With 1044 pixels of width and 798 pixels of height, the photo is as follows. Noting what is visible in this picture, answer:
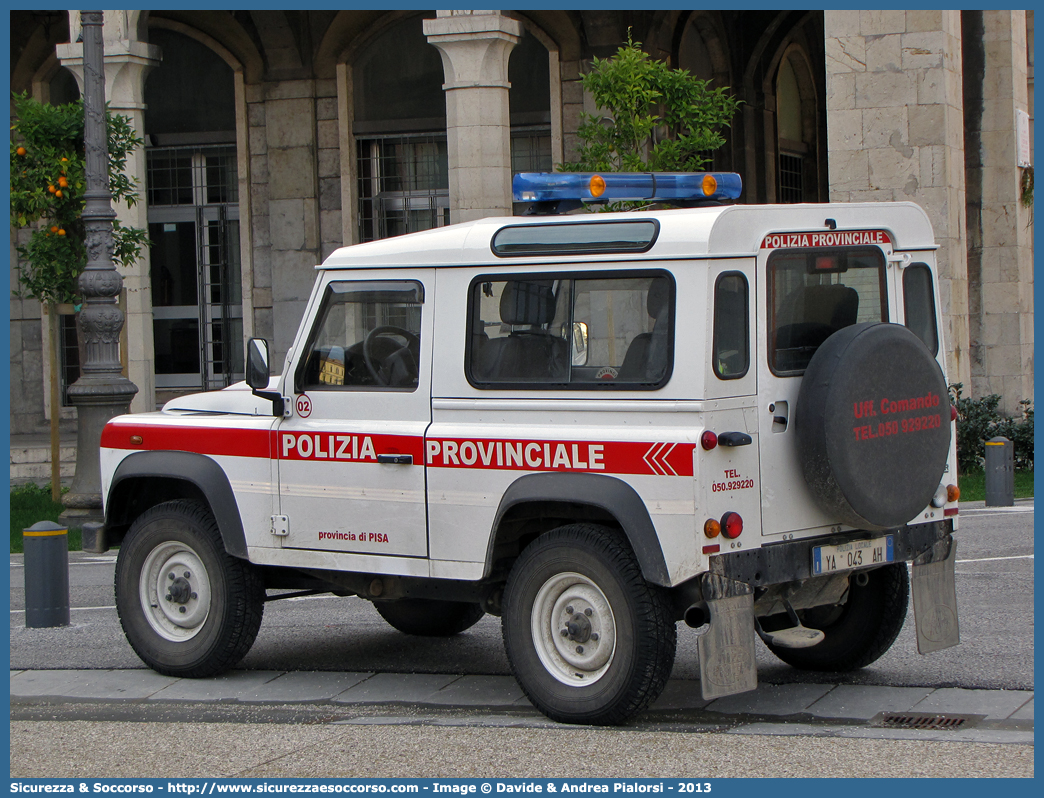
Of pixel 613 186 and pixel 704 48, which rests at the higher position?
pixel 704 48

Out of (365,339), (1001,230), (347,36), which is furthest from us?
(347,36)

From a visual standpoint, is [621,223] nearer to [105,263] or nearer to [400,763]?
[400,763]

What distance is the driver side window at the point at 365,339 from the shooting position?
7.03m

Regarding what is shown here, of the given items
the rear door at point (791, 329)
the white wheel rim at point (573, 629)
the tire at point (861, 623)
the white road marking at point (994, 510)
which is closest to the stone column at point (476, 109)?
the white road marking at point (994, 510)

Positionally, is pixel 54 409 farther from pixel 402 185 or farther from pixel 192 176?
pixel 192 176

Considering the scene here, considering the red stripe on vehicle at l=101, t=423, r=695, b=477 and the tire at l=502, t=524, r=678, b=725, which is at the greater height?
the red stripe on vehicle at l=101, t=423, r=695, b=477

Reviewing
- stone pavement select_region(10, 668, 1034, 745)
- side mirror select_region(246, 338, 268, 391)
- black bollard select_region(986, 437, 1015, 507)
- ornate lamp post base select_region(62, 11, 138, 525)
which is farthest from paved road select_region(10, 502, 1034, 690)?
ornate lamp post base select_region(62, 11, 138, 525)

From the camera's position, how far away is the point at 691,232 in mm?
6129

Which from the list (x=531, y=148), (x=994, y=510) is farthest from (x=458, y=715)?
(x=531, y=148)

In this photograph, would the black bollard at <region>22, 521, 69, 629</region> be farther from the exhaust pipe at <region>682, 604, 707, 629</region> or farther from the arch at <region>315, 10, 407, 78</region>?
the arch at <region>315, 10, 407, 78</region>

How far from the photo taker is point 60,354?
23719 millimetres

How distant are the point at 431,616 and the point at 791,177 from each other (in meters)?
19.6

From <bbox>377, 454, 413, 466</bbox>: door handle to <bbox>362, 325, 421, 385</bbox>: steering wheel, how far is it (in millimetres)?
381

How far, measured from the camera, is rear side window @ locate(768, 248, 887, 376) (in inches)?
249
